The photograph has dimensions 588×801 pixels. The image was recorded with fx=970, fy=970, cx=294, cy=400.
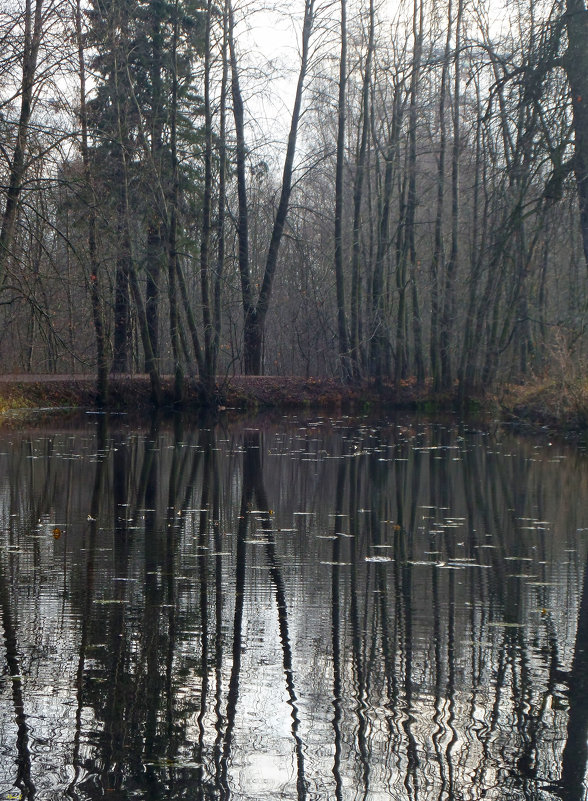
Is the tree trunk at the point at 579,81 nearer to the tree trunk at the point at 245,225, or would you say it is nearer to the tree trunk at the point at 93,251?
the tree trunk at the point at 93,251

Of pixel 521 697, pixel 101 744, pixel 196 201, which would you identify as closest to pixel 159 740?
pixel 101 744

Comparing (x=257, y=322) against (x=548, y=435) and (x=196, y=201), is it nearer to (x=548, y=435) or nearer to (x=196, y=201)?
(x=196, y=201)

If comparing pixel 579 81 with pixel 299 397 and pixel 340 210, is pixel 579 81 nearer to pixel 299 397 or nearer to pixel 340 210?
pixel 299 397

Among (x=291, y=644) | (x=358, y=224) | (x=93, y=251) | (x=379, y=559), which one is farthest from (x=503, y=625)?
(x=358, y=224)

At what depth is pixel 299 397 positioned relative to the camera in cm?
3225

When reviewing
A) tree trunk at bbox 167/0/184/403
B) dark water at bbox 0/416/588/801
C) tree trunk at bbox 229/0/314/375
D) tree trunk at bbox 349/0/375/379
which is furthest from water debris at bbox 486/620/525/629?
tree trunk at bbox 349/0/375/379

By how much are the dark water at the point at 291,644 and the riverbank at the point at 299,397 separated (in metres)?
11.8

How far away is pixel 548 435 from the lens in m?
21.3

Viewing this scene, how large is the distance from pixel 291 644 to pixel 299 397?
89.4 feet

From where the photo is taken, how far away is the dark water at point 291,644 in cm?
351

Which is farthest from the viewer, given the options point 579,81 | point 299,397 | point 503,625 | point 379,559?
point 299,397

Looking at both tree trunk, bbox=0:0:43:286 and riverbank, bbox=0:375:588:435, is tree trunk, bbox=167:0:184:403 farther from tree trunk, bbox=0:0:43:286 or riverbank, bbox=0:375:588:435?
tree trunk, bbox=0:0:43:286

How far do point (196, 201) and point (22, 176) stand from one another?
58.9ft

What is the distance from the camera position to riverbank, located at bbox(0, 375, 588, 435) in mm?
23047
